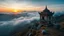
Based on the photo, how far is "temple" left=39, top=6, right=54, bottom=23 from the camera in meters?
4.26

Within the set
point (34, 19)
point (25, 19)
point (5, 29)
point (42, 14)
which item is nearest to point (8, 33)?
point (5, 29)

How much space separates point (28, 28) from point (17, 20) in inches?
22.4

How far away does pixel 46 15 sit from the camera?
4355 millimetres

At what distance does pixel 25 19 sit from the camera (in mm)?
3941

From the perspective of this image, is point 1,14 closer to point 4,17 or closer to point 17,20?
point 4,17

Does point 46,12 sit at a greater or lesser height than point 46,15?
greater

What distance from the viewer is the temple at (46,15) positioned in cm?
426

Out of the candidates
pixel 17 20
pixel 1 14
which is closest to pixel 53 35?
pixel 17 20

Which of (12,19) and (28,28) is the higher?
(12,19)

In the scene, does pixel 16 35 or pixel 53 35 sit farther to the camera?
pixel 16 35

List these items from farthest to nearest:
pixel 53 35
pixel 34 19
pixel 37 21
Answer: pixel 37 21 → pixel 34 19 → pixel 53 35

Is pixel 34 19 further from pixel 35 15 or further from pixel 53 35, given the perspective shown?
pixel 53 35

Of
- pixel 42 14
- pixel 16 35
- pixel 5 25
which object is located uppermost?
pixel 42 14

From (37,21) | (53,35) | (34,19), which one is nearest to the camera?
(53,35)
